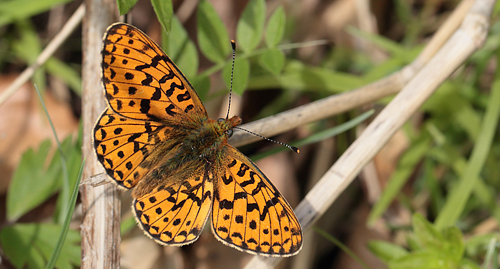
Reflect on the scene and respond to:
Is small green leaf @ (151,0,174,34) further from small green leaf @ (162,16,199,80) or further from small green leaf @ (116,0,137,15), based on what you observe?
small green leaf @ (162,16,199,80)

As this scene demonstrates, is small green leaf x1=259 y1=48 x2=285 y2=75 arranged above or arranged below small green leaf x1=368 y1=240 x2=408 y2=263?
above

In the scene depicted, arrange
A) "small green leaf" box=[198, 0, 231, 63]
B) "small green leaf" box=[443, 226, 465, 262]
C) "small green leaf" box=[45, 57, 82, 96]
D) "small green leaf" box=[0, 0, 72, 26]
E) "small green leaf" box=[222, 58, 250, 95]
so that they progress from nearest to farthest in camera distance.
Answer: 1. "small green leaf" box=[222, 58, 250, 95]
2. "small green leaf" box=[443, 226, 465, 262]
3. "small green leaf" box=[198, 0, 231, 63]
4. "small green leaf" box=[0, 0, 72, 26]
5. "small green leaf" box=[45, 57, 82, 96]

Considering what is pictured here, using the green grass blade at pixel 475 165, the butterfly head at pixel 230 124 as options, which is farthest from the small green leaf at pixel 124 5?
the green grass blade at pixel 475 165

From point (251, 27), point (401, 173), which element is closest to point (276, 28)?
point (251, 27)

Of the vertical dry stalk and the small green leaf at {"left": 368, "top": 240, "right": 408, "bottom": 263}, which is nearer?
the vertical dry stalk

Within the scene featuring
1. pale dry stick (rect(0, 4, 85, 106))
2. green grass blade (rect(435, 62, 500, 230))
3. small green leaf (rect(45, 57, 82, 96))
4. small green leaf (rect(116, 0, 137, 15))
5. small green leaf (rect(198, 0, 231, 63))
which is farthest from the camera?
small green leaf (rect(45, 57, 82, 96))

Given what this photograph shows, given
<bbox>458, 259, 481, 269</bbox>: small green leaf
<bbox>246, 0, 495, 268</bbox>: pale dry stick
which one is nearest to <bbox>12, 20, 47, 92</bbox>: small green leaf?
<bbox>246, 0, 495, 268</bbox>: pale dry stick

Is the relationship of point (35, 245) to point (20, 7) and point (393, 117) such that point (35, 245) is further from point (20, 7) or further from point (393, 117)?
point (393, 117)
